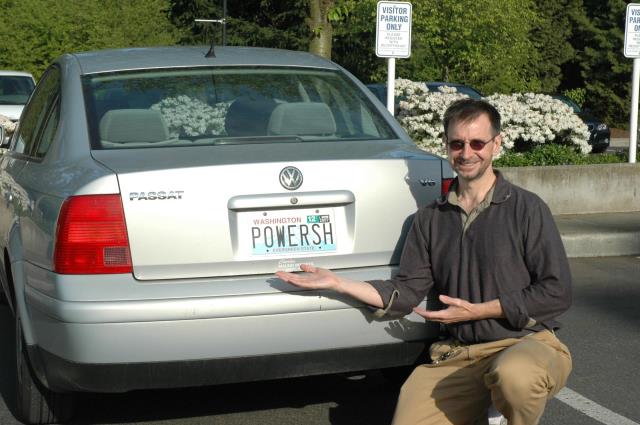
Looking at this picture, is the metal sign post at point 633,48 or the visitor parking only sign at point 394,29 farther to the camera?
the metal sign post at point 633,48

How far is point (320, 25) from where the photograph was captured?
15.9 m

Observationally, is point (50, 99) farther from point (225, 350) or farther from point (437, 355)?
point (437, 355)

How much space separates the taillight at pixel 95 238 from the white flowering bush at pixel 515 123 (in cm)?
933

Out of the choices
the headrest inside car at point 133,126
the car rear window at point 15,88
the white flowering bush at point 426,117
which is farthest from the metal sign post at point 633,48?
the car rear window at point 15,88

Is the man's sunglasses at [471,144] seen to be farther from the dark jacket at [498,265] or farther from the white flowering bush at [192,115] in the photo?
the white flowering bush at [192,115]

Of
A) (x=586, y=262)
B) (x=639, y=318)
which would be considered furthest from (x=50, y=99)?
(x=586, y=262)

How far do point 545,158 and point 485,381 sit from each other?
367 inches

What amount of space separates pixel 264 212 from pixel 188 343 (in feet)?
1.88

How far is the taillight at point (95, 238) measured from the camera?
423 cm

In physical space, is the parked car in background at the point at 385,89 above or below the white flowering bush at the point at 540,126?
above

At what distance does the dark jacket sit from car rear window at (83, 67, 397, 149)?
880mm

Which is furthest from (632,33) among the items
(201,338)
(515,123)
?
(201,338)

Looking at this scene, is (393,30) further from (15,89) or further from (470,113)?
(15,89)

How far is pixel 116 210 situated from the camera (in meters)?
4.25
